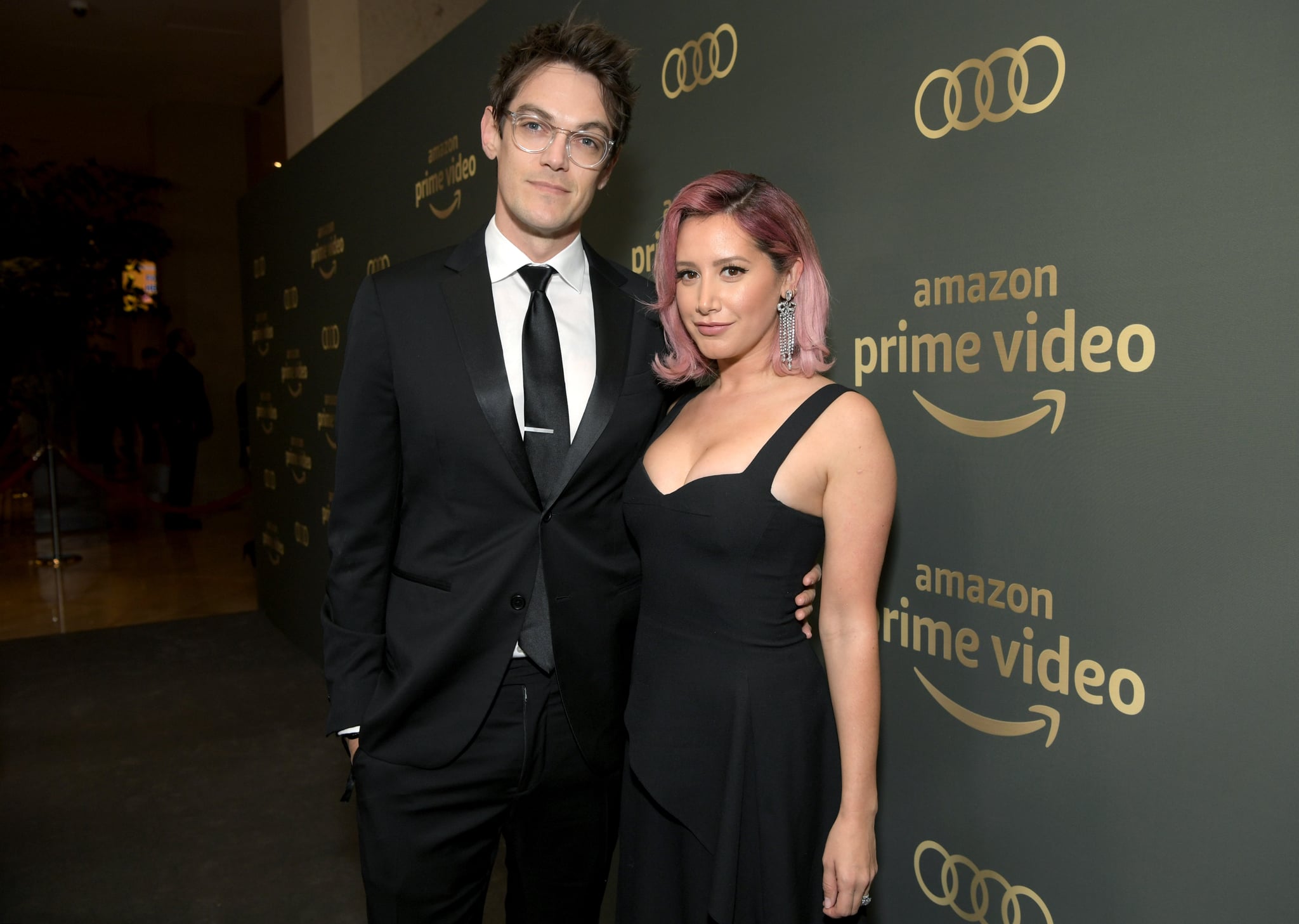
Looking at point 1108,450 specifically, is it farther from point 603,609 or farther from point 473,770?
point 473,770

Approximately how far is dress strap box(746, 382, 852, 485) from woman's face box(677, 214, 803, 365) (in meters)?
0.17

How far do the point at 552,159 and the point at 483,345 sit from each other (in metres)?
0.34

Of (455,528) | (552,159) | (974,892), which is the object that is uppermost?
(552,159)

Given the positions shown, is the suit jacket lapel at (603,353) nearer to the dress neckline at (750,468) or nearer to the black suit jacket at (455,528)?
the black suit jacket at (455,528)

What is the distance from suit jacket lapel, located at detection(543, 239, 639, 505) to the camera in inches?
65.4

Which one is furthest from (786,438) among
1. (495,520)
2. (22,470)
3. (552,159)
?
(22,470)

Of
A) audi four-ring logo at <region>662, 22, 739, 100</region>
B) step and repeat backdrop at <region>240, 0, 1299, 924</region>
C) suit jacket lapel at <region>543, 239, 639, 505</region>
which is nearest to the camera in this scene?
step and repeat backdrop at <region>240, 0, 1299, 924</region>

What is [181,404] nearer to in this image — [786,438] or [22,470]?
[22,470]

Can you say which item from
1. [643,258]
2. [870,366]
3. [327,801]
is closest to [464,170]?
[643,258]

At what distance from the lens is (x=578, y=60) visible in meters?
1.69

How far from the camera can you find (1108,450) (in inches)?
56.9

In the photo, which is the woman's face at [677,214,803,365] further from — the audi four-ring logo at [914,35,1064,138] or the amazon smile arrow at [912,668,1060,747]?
the amazon smile arrow at [912,668,1060,747]

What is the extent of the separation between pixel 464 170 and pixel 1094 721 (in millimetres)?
2747

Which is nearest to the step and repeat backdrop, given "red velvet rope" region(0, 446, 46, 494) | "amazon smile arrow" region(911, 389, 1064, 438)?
"amazon smile arrow" region(911, 389, 1064, 438)
